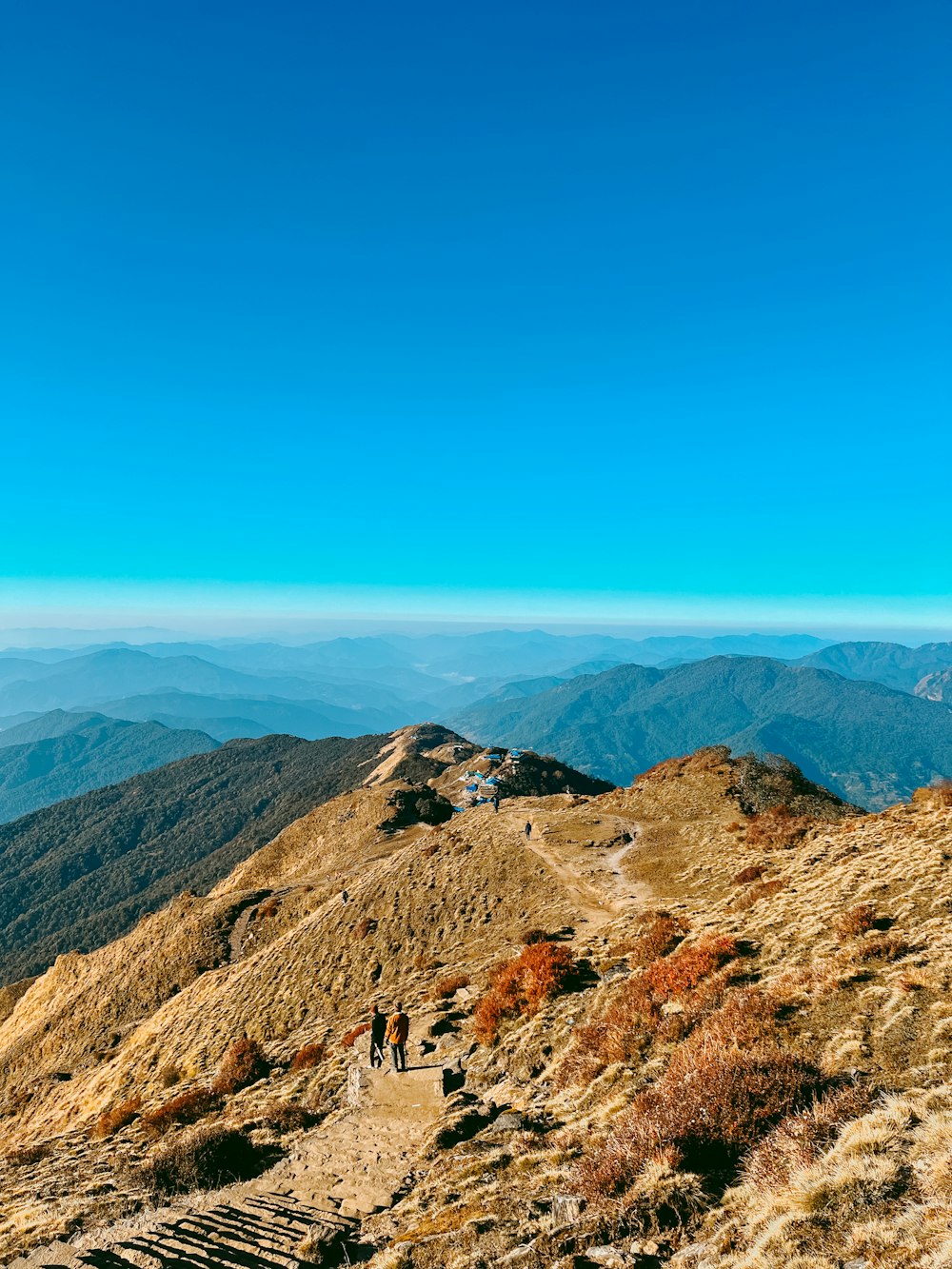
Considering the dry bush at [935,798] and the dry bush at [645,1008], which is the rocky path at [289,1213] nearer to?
the dry bush at [645,1008]

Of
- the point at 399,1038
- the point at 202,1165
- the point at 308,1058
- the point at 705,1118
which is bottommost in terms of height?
the point at 308,1058

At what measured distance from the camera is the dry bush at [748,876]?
27703 mm

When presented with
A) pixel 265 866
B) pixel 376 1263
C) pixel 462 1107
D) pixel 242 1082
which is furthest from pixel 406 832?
pixel 376 1263

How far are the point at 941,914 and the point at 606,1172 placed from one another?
12925mm

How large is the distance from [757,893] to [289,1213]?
19646 mm

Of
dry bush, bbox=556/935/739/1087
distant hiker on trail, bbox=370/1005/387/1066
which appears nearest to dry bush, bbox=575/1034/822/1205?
dry bush, bbox=556/935/739/1087

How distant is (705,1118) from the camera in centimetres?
1026

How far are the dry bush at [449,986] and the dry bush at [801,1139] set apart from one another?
17280 mm

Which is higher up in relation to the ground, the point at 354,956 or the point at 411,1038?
the point at 411,1038

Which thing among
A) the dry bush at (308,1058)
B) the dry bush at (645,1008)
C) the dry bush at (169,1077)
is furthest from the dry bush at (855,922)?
the dry bush at (169,1077)

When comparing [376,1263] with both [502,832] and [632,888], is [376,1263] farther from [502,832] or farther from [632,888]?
[502,832]

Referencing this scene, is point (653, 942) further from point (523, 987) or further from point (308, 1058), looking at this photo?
point (308, 1058)

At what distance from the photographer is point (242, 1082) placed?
23.1m

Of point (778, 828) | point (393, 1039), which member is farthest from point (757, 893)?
point (393, 1039)
